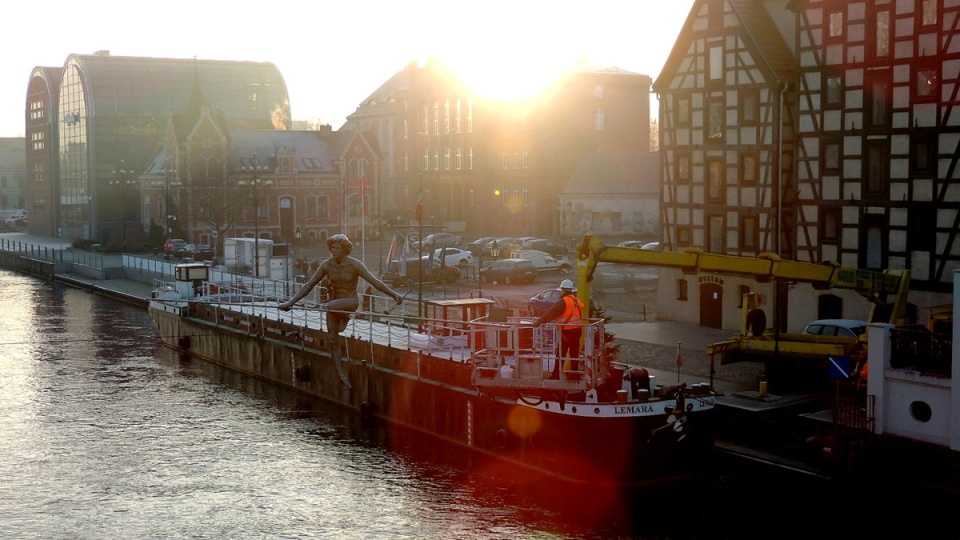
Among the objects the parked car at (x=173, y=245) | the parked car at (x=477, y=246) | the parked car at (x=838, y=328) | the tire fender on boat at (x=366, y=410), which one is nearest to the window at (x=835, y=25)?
the parked car at (x=838, y=328)

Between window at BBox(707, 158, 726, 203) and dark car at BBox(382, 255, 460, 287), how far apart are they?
63.6ft

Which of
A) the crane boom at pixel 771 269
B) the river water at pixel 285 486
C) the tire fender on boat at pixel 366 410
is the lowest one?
the river water at pixel 285 486

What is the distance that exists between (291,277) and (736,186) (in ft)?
102

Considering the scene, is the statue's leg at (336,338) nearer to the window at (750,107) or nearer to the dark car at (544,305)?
the dark car at (544,305)

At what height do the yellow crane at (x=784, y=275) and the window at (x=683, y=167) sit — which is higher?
the window at (x=683, y=167)

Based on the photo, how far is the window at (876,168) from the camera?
39094mm

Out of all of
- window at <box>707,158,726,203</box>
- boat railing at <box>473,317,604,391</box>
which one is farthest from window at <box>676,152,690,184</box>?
boat railing at <box>473,317,604,391</box>

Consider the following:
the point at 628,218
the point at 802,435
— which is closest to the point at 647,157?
the point at 628,218

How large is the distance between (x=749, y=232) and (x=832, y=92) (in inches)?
261

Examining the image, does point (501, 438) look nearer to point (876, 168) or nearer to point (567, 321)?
point (567, 321)

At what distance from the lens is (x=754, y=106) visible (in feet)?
145

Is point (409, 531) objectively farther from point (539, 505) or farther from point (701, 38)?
point (701, 38)

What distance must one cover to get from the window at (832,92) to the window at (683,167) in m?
7.75

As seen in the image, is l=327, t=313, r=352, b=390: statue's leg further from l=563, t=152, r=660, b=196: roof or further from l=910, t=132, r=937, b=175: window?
l=563, t=152, r=660, b=196: roof
